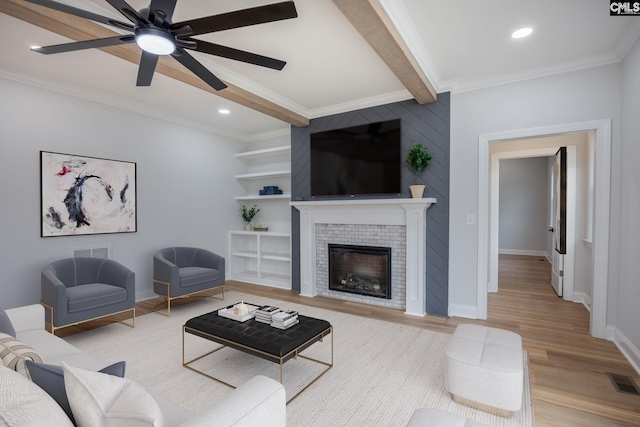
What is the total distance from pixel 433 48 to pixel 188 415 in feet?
11.0

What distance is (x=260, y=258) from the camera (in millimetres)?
5629

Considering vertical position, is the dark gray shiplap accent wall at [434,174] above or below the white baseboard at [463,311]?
above

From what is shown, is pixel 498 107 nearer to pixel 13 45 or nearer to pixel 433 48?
pixel 433 48

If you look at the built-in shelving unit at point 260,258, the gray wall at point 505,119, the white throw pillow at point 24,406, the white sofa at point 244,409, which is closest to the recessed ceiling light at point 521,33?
the gray wall at point 505,119

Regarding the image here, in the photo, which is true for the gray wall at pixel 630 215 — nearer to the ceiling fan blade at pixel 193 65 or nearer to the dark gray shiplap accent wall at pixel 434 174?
the dark gray shiplap accent wall at pixel 434 174

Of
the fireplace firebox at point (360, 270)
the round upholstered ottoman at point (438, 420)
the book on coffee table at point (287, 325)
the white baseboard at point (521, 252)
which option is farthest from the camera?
the white baseboard at point (521, 252)

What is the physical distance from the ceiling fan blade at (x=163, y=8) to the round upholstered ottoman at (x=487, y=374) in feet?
8.89

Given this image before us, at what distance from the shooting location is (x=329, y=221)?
473 centimetres

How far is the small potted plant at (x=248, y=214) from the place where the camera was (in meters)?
6.03

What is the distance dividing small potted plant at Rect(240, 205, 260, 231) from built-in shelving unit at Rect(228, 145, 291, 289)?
114 millimetres

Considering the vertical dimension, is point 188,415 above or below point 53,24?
below

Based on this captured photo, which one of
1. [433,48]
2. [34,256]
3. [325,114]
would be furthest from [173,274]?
[433,48]

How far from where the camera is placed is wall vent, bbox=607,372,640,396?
231cm

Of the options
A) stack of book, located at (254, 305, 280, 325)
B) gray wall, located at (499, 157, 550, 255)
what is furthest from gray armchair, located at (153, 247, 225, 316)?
gray wall, located at (499, 157, 550, 255)
